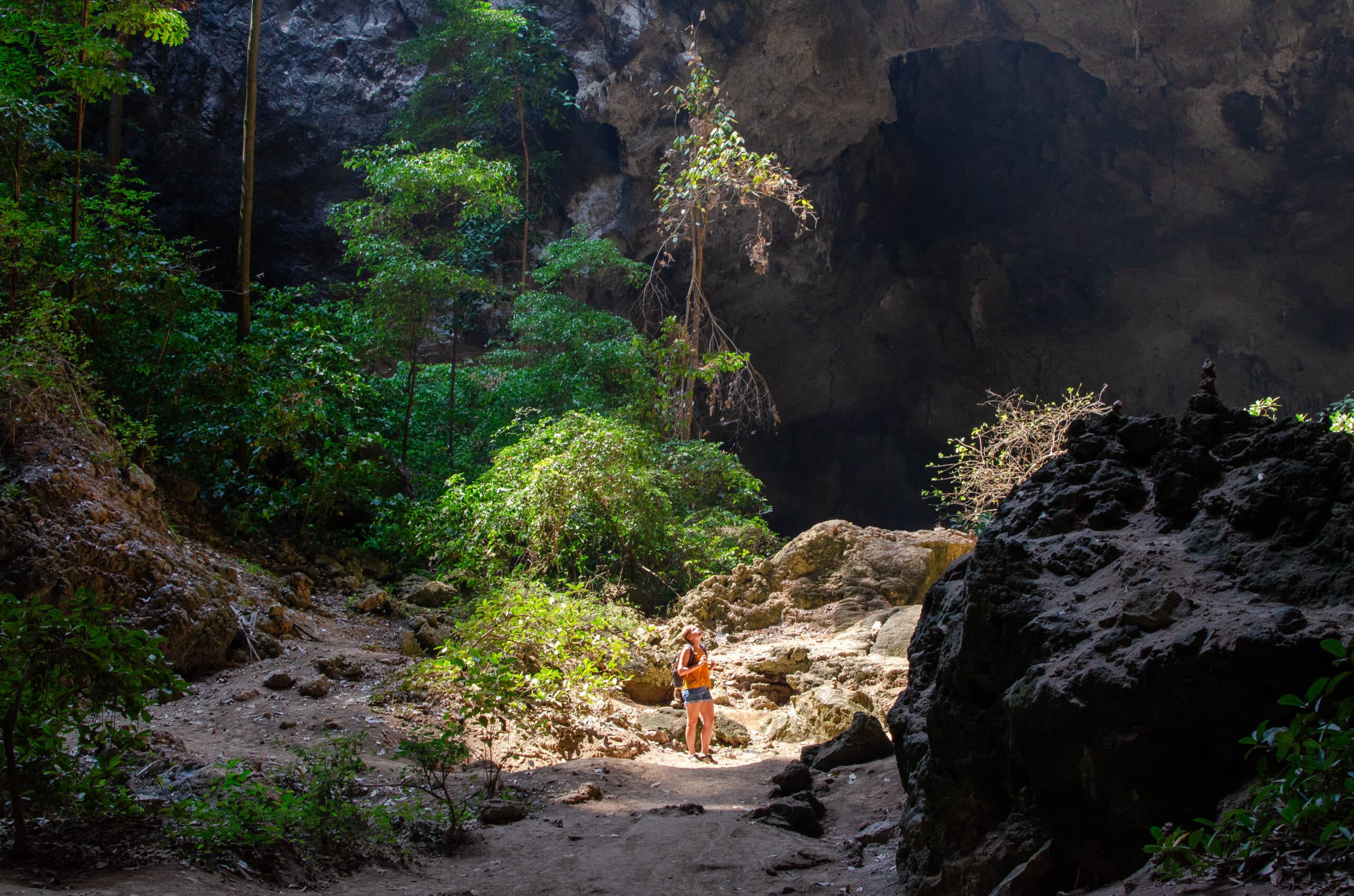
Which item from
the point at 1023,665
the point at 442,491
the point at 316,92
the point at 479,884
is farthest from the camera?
the point at 316,92

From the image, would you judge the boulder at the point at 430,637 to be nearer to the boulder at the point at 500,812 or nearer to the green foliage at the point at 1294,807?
the boulder at the point at 500,812

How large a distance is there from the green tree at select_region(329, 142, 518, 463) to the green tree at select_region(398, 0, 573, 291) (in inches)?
115

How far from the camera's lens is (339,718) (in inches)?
230

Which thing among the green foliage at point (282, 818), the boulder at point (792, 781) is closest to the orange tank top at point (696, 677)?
the boulder at point (792, 781)

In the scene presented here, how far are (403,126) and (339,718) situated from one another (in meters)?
14.8

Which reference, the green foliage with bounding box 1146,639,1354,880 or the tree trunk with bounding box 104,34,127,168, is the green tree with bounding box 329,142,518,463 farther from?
the green foliage with bounding box 1146,639,1354,880

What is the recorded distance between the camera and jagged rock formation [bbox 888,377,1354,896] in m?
2.20

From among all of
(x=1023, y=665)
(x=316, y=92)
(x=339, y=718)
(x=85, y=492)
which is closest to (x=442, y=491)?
(x=85, y=492)

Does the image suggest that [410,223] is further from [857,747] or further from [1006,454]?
[857,747]

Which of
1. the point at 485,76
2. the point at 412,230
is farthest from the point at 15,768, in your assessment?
the point at 485,76

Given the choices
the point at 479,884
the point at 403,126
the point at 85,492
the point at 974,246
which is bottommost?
the point at 479,884

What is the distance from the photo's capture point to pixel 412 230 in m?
14.2

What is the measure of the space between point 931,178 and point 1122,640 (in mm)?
19189

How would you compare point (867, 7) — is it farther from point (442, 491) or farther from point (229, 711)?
point (229, 711)
